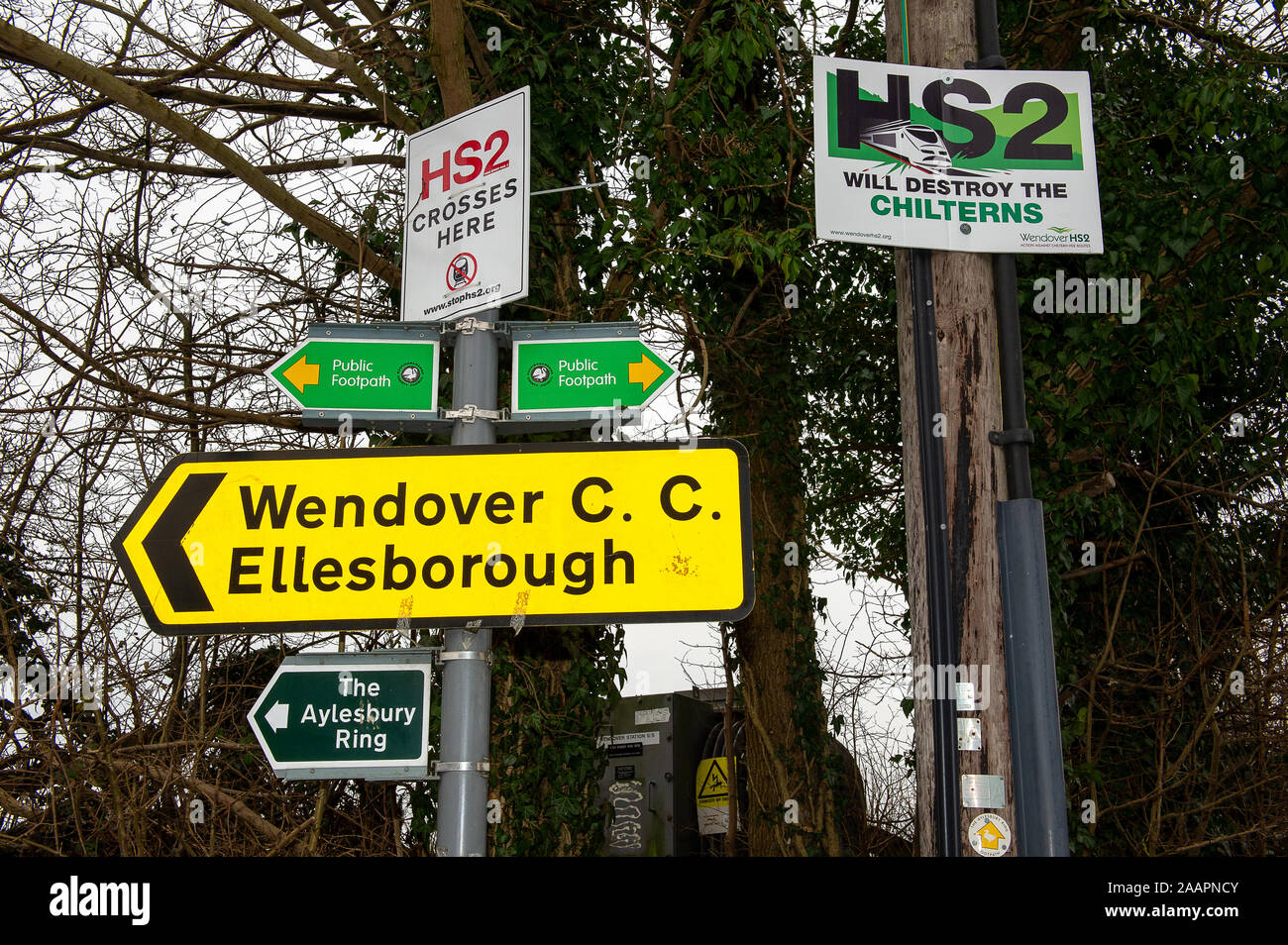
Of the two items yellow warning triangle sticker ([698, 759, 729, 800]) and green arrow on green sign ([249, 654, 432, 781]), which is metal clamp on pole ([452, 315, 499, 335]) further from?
yellow warning triangle sticker ([698, 759, 729, 800])

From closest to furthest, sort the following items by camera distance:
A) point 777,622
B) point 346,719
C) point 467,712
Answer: point 346,719
point 467,712
point 777,622

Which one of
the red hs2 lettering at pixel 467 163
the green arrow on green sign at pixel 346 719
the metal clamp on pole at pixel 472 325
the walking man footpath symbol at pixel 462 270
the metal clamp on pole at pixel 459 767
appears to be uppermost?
the red hs2 lettering at pixel 467 163

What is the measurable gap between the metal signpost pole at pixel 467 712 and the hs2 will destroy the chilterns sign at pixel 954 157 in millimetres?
1694

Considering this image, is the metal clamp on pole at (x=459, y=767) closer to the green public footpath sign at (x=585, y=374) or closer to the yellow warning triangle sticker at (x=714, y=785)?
the green public footpath sign at (x=585, y=374)

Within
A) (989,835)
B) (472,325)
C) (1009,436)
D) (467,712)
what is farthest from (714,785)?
(472,325)

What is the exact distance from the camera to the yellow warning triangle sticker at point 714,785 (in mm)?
9336

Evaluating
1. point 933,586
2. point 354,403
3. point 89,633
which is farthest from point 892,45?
point 89,633

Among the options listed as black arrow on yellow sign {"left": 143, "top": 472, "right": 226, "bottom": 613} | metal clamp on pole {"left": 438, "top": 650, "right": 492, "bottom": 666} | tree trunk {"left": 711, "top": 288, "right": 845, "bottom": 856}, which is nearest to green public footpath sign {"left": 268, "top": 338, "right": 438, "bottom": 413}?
black arrow on yellow sign {"left": 143, "top": 472, "right": 226, "bottom": 613}

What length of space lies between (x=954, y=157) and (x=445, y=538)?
2.60 metres

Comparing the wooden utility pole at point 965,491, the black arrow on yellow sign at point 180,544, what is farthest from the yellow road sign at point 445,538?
the wooden utility pole at point 965,491

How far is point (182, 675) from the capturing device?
5211 mm

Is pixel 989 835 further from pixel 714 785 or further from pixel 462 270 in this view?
pixel 714 785

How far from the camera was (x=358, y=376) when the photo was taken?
3383mm

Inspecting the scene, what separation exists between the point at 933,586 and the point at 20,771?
4152 millimetres
